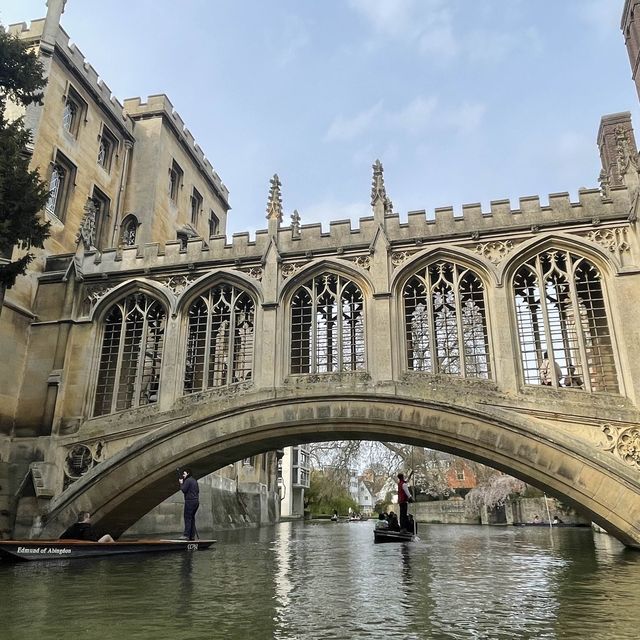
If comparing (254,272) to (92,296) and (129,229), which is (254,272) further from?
(129,229)

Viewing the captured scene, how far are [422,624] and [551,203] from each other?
1114 centimetres

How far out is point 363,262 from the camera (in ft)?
47.9

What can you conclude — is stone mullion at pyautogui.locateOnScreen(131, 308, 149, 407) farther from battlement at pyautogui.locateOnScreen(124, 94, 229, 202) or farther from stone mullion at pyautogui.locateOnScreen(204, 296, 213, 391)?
battlement at pyautogui.locateOnScreen(124, 94, 229, 202)

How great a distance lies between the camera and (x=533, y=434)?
12.0 m

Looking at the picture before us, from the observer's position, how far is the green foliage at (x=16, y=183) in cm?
1146

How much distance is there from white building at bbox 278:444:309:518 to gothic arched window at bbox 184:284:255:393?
134ft

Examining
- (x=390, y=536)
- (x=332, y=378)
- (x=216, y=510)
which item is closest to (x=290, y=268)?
(x=332, y=378)

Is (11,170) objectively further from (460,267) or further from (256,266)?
(460,267)

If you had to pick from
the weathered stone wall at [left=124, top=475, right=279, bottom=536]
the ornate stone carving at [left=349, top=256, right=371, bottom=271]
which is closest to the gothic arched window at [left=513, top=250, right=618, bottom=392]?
the ornate stone carving at [left=349, top=256, right=371, bottom=271]

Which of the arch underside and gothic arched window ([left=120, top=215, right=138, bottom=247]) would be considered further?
gothic arched window ([left=120, top=215, right=138, bottom=247])

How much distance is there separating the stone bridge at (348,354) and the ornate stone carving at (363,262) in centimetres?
3

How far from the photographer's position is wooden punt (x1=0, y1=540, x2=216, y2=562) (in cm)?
1011

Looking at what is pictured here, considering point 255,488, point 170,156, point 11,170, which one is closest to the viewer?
point 11,170

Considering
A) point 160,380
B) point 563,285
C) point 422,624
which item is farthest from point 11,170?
point 563,285
